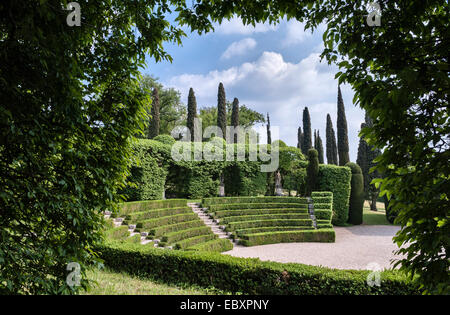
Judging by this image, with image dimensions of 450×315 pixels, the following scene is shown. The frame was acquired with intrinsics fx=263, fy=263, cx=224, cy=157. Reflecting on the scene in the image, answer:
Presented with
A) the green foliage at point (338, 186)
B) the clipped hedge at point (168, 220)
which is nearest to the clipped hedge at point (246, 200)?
the clipped hedge at point (168, 220)

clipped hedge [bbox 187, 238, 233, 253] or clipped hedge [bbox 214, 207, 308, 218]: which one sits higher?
clipped hedge [bbox 214, 207, 308, 218]

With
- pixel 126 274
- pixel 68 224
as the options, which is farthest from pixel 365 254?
pixel 68 224

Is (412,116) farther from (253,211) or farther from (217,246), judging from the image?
(253,211)

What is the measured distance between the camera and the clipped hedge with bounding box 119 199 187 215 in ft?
45.7

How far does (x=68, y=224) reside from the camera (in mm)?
3072

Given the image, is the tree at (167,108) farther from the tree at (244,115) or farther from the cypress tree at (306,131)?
the cypress tree at (306,131)

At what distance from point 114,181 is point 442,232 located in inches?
139

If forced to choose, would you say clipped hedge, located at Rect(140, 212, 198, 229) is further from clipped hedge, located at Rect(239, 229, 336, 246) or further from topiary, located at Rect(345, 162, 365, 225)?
topiary, located at Rect(345, 162, 365, 225)

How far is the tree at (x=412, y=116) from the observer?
6.52 ft

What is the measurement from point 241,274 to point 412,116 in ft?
19.0

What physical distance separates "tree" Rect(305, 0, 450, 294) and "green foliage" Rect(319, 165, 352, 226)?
23.8 metres

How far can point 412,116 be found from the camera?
223 centimetres

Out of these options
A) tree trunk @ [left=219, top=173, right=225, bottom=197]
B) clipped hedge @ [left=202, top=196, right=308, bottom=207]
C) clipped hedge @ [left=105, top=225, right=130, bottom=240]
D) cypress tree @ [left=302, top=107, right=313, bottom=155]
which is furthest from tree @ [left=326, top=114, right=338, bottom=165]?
clipped hedge @ [left=105, top=225, right=130, bottom=240]

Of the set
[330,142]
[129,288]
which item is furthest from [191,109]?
[129,288]
